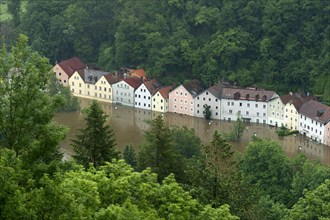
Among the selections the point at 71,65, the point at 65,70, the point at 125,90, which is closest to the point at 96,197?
the point at 125,90

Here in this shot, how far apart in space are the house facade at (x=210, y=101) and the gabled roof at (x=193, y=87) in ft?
3.43

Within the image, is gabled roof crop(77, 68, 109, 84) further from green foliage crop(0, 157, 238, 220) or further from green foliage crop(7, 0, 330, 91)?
green foliage crop(0, 157, 238, 220)

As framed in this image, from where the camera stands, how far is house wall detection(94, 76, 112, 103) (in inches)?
2389

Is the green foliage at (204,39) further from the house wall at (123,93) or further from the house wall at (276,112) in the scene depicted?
the house wall at (276,112)

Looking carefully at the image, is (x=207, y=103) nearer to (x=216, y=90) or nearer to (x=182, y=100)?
(x=216, y=90)

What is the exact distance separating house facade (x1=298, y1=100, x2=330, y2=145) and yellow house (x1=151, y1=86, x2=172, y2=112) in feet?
37.8

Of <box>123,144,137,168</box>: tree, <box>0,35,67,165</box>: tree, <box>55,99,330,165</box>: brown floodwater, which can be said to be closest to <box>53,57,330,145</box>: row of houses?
<box>55,99,330,165</box>: brown floodwater

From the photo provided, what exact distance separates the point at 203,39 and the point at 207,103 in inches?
368

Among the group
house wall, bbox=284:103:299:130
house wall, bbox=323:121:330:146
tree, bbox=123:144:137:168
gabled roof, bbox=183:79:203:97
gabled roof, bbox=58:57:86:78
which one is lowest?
tree, bbox=123:144:137:168

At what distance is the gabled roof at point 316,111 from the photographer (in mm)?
49125

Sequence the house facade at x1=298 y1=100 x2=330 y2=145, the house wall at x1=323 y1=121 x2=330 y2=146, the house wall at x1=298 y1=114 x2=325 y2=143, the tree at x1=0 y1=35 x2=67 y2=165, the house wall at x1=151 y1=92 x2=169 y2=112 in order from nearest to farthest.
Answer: the tree at x1=0 y1=35 x2=67 y2=165 < the house wall at x1=323 y1=121 x2=330 y2=146 < the house facade at x1=298 y1=100 x2=330 y2=145 < the house wall at x1=298 y1=114 x2=325 y2=143 < the house wall at x1=151 y1=92 x2=169 y2=112

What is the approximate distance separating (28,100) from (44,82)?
67cm

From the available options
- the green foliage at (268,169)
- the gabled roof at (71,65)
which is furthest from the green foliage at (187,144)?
the gabled roof at (71,65)

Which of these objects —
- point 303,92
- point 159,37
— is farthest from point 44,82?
point 159,37
